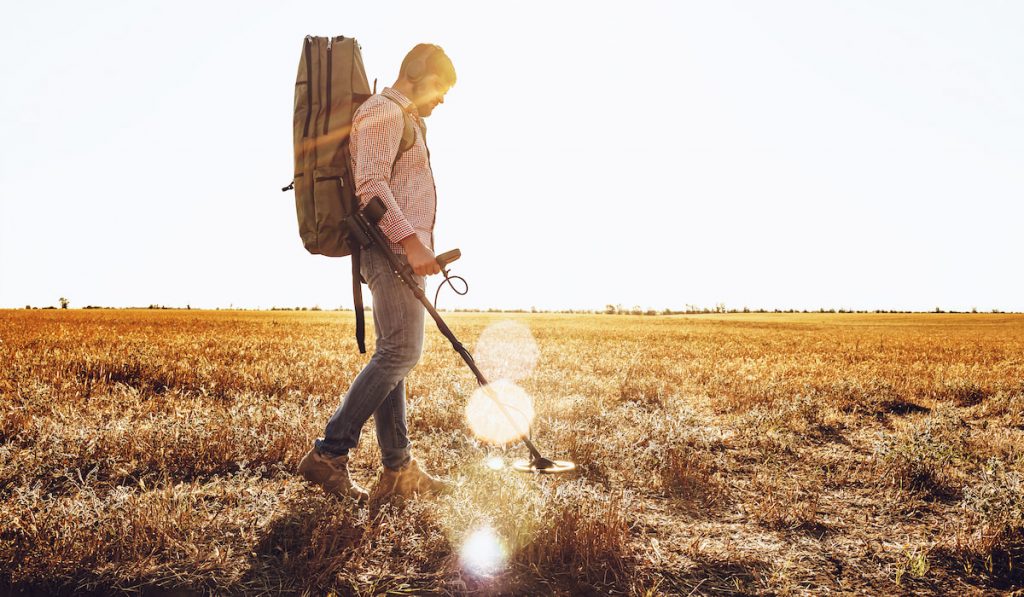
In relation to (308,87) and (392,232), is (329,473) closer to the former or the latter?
(392,232)

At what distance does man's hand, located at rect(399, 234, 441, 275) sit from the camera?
3.00m

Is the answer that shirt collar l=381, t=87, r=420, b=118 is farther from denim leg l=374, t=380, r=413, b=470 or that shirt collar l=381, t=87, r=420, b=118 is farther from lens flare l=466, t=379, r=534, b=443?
lens flare l=466, t=379, r=534, b=443

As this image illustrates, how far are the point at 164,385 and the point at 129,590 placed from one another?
5133mm

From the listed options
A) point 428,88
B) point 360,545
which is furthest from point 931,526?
point 428,88

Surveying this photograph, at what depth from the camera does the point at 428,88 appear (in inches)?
129

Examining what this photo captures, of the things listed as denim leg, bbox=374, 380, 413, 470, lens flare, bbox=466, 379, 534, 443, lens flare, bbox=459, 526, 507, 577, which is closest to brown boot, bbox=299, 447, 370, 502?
denim leg, bbox=374, 380, 413, 470

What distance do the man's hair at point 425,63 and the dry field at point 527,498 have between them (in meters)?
2.46

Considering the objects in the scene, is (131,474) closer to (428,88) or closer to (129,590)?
(129,590)

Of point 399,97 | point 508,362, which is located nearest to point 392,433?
point 399,97

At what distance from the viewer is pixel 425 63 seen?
10.7ft

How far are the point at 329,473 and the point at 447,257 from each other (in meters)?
1.42

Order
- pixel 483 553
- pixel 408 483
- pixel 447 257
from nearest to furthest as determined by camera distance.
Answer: pixel 483 553
pixel 447 257
pixel 408 483

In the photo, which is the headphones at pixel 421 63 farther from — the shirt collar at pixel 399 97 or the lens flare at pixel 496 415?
the lens flare at pixel 496 415

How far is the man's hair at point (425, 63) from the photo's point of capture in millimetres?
3248
